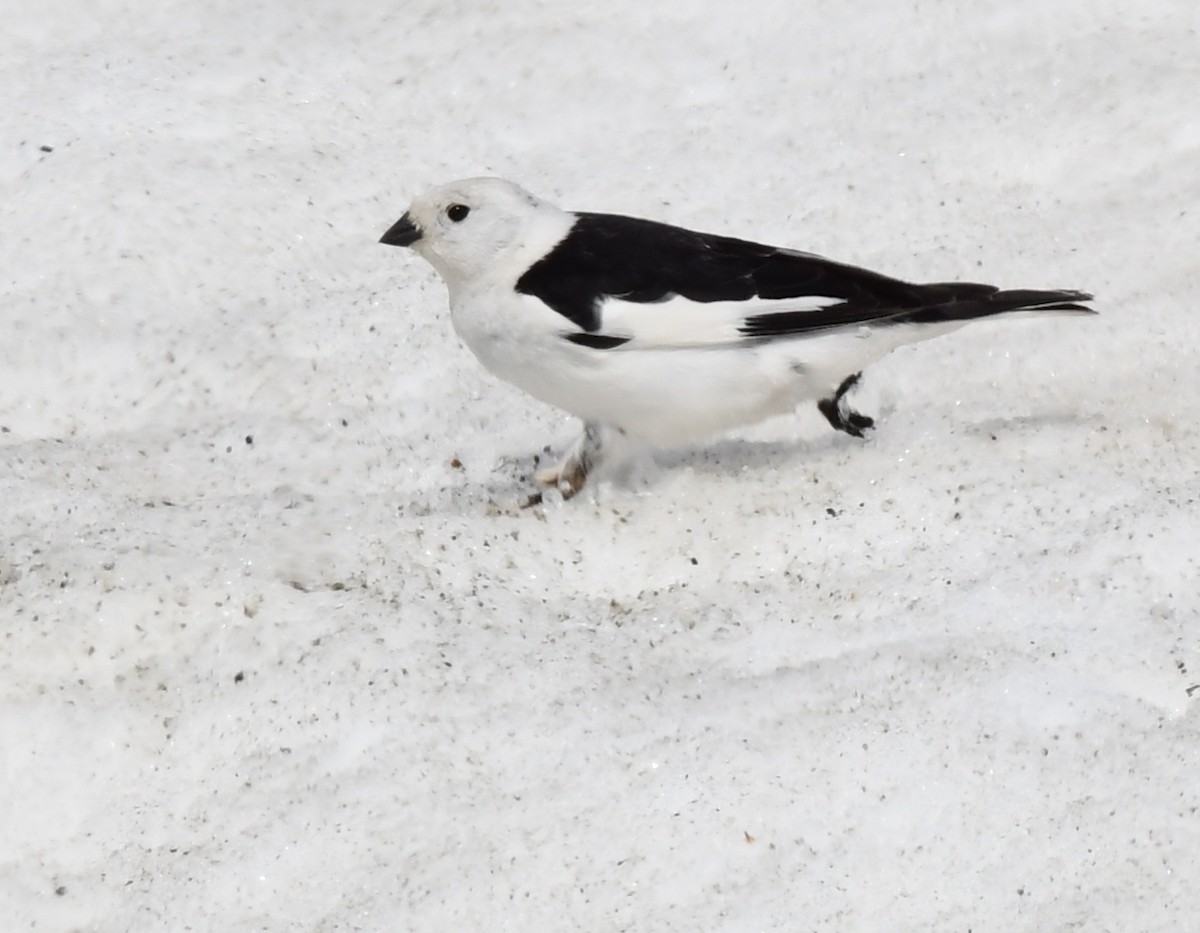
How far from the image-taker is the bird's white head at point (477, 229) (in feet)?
13.8

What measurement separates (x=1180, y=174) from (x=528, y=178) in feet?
7.36

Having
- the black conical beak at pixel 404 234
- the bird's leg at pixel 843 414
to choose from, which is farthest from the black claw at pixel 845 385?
the black conical beak at pixel 404 234

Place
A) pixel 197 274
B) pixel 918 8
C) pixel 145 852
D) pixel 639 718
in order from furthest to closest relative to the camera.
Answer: pixel 918 8 < pixel 197 274 < pixel 639 718 < pixel 145 852

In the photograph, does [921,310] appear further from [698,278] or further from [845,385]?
[698,278]

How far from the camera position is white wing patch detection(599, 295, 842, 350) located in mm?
3977

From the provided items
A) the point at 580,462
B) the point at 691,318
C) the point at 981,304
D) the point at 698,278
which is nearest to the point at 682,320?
the point at 691,318

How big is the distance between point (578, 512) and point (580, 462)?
0.56 feet

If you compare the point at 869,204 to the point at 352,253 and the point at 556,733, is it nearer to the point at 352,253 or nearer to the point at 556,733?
the point at 352,253

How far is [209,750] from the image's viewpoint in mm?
3309

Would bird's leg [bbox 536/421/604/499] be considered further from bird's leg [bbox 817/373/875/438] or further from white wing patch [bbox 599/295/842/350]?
bird's leg [bbox 817/373/875/438]

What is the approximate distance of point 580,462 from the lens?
4266 mm

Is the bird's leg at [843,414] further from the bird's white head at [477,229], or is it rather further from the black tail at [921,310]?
the bird's white head at [477,229]

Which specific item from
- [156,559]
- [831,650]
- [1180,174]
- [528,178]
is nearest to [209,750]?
[156,559]

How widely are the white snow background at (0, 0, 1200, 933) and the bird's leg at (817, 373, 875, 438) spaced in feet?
0.19
